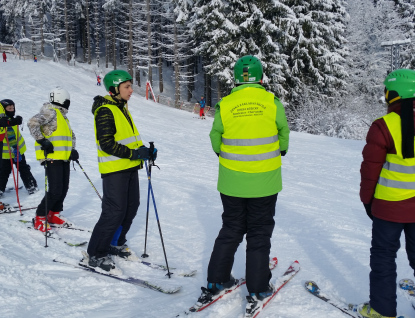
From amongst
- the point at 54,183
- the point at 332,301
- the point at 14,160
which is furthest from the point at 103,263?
the point at 14,160

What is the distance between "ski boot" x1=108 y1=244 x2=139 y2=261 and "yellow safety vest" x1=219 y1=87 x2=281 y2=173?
1803mm

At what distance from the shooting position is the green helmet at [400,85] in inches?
96.7

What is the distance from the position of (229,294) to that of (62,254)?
6.78 ft

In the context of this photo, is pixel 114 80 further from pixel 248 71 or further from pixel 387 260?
pixel 387 260

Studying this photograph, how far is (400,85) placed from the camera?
2480 millimetres

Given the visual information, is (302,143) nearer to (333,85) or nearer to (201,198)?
(201,198)

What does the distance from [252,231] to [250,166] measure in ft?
1.76

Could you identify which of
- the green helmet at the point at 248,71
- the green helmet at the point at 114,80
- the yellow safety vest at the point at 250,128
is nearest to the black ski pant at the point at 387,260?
the yellow safety vest at the point at 250,128

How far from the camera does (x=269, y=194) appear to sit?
9.29 feet

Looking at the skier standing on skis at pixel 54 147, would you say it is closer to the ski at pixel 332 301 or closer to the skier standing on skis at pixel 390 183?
the ski at pixel 332 301

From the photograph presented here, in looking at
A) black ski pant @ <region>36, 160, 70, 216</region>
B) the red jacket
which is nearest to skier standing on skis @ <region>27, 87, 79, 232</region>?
black ski pant @ <region>36, 160, 70, 216</region>

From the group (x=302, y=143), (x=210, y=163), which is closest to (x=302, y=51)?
(x=302, y=143)

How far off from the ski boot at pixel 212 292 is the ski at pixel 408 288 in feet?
4.82

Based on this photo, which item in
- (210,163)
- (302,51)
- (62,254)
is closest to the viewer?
(62,254)
